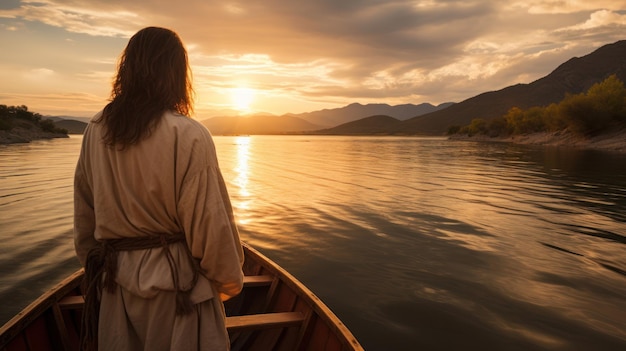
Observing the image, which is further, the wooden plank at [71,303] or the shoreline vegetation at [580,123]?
the shoreline vegetation at [580,123]

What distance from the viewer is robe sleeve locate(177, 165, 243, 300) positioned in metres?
2.19

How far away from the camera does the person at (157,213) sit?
2186 mm

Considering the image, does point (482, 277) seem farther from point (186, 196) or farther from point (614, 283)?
point (186, 196)

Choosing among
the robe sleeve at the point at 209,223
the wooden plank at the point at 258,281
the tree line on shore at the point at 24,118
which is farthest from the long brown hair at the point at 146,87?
the tree line on shore at the point at 24,118

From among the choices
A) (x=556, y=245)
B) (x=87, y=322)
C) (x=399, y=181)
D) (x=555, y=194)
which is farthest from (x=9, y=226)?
(x=555, y=194)

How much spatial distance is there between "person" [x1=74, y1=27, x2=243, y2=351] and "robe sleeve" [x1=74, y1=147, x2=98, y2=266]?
0.33 feet

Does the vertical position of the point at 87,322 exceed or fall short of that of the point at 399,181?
it exceeds it

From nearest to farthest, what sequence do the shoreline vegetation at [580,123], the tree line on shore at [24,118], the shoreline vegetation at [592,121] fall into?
the shoreline vegetation at [592,121], the shoreline vegetation at [580,123], the tree line on shore at [24,118]

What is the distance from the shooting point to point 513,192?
18.4 metres

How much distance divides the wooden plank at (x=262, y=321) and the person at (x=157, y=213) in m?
1.87

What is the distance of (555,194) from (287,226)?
1295 centimetres

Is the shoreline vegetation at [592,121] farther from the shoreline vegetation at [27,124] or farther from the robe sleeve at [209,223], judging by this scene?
the shoreline vegetation at [27,124]

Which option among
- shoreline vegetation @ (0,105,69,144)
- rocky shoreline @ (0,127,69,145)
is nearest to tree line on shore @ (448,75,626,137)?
rocky shoreline @ (0,127,69,145)

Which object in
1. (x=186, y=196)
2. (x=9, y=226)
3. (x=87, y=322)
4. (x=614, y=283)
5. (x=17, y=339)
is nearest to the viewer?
(x=186, y=196)
